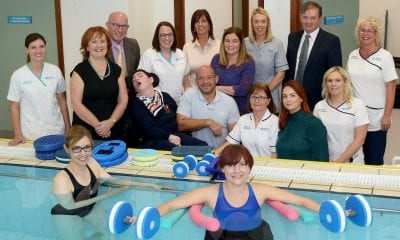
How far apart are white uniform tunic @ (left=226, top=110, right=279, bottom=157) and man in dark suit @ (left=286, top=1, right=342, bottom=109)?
751 millimetres

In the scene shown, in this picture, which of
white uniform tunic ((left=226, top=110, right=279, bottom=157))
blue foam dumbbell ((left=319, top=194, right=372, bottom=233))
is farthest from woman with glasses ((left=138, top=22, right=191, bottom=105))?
blue foam dumbbell ((left=319, top=194, right=372, bottom=233))

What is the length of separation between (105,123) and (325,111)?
1.53m

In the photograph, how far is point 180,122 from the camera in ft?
14.1

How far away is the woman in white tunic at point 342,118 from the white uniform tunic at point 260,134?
34 centimetres

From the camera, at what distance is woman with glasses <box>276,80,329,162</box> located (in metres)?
3.55

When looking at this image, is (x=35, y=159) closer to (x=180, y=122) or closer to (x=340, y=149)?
(x=180, y=122)

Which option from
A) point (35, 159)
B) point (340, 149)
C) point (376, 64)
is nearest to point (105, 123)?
point (35, 159)

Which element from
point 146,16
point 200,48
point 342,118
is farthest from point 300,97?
point 146,16

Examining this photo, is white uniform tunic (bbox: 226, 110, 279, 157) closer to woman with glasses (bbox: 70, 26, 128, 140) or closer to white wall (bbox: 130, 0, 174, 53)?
woman with glasses (bbox: 70, 26, 128, 140)

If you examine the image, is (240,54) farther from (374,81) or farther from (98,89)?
(98,89)

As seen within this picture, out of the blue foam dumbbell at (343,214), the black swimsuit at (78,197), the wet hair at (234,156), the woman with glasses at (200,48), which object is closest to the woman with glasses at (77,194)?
the black swimsuit at (78,197)

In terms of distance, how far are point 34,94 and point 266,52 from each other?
6.07 ft

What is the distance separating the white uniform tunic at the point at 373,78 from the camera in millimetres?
4105

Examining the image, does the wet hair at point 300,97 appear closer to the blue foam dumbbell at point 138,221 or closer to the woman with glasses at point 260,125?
the woman with glasses at point 260,125
